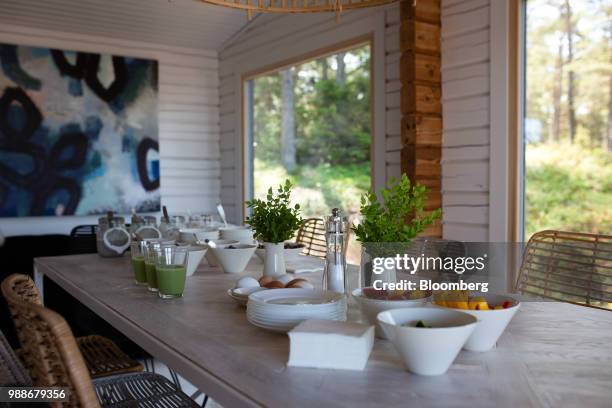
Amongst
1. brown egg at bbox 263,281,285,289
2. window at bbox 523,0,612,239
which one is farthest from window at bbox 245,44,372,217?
brown egg at bbox 263,281,285,289

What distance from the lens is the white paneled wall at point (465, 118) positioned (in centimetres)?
316

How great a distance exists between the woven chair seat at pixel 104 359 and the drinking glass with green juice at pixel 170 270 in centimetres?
38

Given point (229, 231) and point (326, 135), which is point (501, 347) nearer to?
point (229, 231)

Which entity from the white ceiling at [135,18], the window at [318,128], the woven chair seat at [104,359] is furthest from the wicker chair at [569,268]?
the window at [318,128]

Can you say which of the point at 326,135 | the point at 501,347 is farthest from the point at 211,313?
the point at 326,135

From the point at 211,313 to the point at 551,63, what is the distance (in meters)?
3.82

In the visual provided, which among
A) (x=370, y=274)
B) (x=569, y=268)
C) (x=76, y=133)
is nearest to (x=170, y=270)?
(x=370, y=274)

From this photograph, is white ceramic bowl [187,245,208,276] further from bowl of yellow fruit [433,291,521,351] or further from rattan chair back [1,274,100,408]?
bowl of yellow fruit [433,291,521,351]

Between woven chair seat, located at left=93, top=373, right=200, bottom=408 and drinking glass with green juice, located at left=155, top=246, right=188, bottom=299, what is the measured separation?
29 centimetres

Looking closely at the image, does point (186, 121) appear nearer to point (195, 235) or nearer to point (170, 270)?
point (195, 235)

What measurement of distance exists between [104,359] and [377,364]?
130 centimetres

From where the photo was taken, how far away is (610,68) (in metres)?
4.60

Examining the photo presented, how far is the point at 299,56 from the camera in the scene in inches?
179

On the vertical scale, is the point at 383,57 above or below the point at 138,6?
below
